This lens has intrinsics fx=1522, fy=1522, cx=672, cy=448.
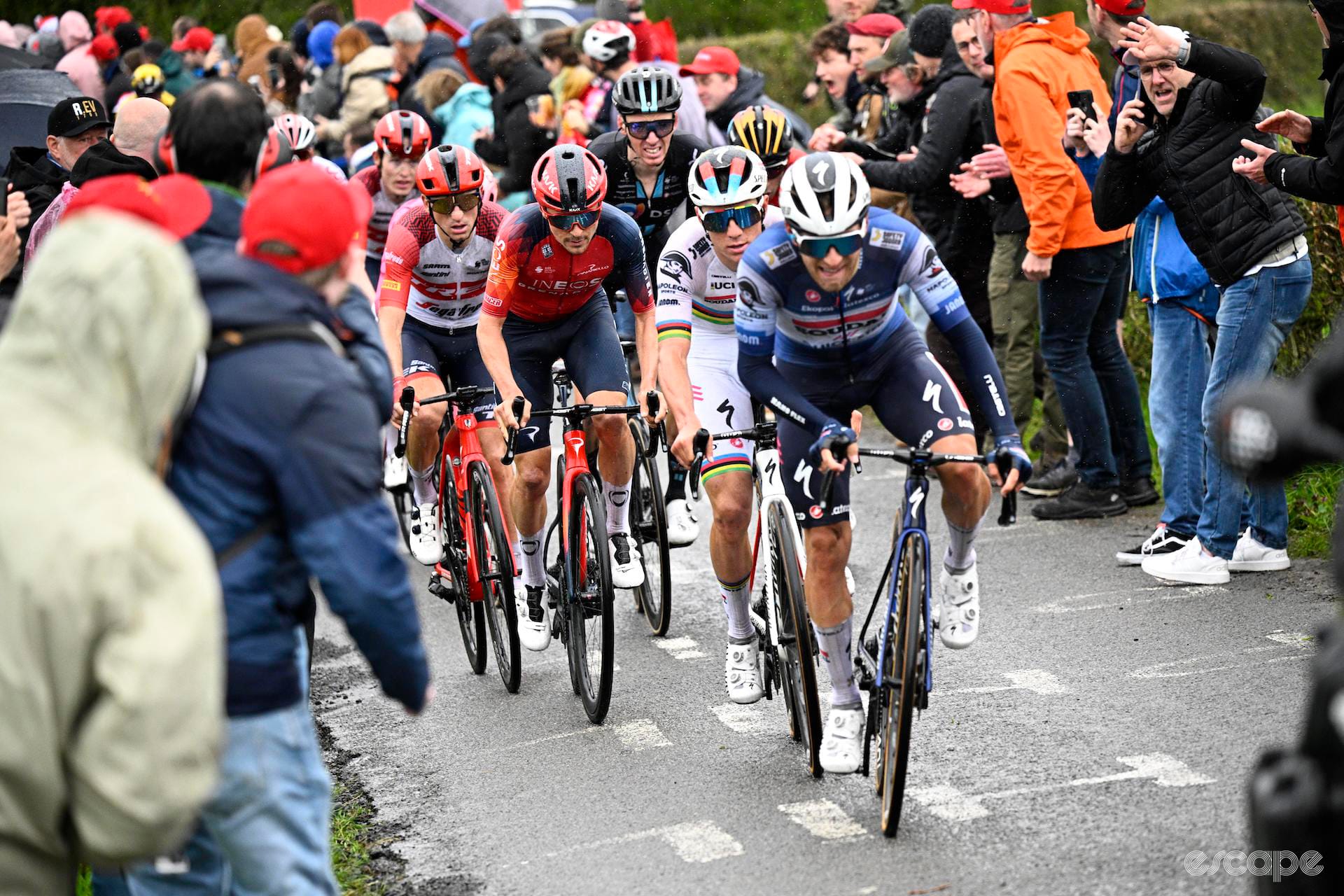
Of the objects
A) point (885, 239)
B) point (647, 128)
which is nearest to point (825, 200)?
point (885, 239)

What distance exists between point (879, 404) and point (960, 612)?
32.9 inches

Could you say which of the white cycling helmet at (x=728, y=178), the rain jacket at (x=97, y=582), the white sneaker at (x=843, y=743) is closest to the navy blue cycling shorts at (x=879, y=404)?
the white sneaker at (x=843, y=743)

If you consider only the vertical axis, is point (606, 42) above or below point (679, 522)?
above

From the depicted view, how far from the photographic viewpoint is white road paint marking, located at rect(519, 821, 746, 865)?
16.1ft

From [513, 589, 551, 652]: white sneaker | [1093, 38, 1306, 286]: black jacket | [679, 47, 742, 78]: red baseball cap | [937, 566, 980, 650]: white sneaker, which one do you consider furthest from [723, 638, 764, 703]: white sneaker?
[679, 47, 742, 78]: red baseball cap

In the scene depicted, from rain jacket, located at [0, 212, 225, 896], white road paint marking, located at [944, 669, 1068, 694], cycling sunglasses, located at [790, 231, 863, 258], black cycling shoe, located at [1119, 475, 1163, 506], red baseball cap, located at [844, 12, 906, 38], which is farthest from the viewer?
red baseball cap, located at [844, 12, 906, 38]

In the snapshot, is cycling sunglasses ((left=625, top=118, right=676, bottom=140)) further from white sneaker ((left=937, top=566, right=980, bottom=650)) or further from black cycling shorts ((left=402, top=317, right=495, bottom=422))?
white sneaker ((left=937, top=566, right=980, bottom=650))

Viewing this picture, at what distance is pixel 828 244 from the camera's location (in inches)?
198

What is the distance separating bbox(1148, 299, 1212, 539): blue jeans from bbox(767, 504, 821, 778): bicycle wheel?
2.74 meters

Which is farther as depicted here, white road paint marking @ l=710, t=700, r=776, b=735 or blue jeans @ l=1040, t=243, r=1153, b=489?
blue jeans @ l=1040, t=243, r=1153, b=489

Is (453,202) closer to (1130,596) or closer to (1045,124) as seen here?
(1045,124)

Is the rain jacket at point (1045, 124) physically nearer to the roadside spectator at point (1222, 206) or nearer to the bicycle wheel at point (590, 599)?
the roadside spectator at point (1222, 206)

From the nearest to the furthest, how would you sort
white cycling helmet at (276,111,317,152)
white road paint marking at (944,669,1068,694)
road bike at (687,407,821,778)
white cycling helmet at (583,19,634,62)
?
road bike at (687,407,821,778), white road paint marking at (944,669,1068,694), white cycling helmet at (276,111,317,152), white cycling helmet at (583,19,634,62)

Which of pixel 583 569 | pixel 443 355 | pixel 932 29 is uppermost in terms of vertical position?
pixel 932 29
